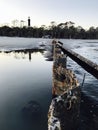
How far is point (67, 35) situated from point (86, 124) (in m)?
179

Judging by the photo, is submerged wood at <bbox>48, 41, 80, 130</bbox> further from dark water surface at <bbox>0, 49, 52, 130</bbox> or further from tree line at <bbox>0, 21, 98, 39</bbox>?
tree line at <bbox>0, 21, 98, 39</bbox>

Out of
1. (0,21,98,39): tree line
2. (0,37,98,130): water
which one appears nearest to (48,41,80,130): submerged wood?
(0,37,98,130): water

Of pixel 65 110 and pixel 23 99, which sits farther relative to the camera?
pixel 23 99

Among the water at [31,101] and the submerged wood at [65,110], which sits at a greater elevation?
the submerged wood at [65,110]

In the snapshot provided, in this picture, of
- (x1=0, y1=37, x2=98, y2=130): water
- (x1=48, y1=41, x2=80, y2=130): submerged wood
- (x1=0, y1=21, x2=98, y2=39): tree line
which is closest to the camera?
(x1=48, y1=41, x2=80, y2=130): submerged wood

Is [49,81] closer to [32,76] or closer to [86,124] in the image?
[32,76]

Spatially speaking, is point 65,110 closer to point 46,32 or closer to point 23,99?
point 23,99

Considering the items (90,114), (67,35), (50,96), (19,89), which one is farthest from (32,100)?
(67,35)

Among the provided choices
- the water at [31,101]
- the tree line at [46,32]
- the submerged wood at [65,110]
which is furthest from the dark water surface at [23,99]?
the tree line at [46,32]

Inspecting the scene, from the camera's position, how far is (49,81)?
16.2 meters

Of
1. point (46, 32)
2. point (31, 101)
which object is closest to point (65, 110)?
point (31, 101)

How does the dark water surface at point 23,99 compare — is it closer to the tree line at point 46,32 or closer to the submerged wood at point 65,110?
the submerged wood at point 65,110

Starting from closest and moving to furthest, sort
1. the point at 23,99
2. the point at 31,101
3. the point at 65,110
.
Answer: the point at 65,110 → the point at 31,101 → the point at 23,99

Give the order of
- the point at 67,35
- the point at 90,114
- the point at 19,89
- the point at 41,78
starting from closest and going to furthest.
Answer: the point at 90,114 < the point at 19,89 < the point at 41,78 < the point at 67,35
